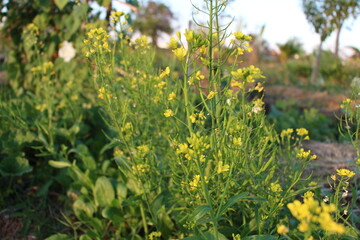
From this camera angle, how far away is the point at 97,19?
342cm

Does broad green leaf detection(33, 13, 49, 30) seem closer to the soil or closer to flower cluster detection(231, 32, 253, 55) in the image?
flower cluster detection(231, 32, 253, 55)

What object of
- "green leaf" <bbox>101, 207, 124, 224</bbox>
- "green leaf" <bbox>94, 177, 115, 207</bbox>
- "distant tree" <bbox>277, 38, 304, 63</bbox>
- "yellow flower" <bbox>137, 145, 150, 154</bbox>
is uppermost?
"distant tree" <bbox>277, 38, 304, 63</bbox>

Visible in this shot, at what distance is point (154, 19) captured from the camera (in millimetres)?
22266

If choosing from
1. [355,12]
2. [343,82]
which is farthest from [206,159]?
[355,12]

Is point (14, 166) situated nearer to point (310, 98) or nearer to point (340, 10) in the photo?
point (310, 98)

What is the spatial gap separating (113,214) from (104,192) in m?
0.16

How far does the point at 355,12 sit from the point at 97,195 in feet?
28.3

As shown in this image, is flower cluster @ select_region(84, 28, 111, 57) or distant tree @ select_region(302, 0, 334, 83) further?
distant tree @ select_region(302, 0, 334, 83)

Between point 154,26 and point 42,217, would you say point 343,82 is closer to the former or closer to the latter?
point 42,217

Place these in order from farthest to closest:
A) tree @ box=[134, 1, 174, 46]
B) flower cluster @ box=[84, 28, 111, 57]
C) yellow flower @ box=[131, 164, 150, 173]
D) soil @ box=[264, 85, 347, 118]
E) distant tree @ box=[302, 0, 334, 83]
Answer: tree @ box=[134, 1, 174, 46] → distant tree @ box=[302, 0, 334, 83] → soil @ box=[264, 85, 347, 118] → yellow flower @ box=[131, 164, 150, 173] → flower cluster @ box=[84, 28, 111, 57]

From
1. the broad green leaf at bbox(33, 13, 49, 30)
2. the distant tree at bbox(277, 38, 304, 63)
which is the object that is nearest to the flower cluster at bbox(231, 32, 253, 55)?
the broad green leaf at bbox(33, 13, 49, 30)

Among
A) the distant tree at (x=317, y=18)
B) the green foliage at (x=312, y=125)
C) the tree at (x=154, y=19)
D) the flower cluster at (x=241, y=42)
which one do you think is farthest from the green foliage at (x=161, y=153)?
the tree at (x=154, y=19)

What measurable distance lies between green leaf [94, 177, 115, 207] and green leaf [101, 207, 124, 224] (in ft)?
0.30

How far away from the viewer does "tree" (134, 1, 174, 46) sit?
21.8 metres
